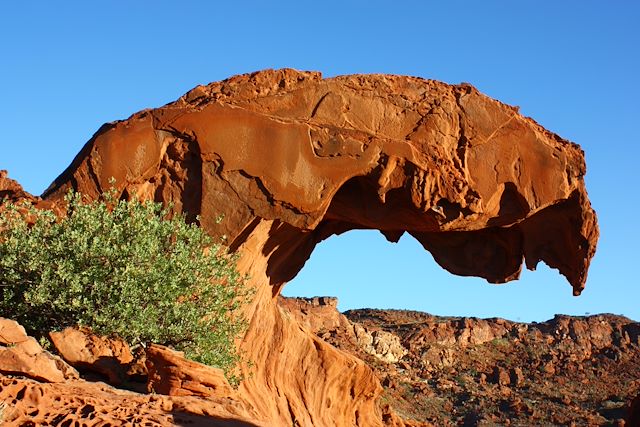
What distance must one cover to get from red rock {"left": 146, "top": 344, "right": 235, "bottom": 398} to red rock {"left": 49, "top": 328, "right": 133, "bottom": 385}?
70 cm

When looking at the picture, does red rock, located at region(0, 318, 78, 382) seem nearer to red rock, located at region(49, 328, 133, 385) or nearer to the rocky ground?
red rock, located at region(49, 328, 133, 385)

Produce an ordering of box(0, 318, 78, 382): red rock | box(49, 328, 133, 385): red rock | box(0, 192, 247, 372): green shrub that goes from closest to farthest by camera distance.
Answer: box(0, 318, 78, 382): red rock < box(49, 328, 133, 385): red rock < box(0, 192, 247, 372): green shrub

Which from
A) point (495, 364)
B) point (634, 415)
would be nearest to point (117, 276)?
point (634, 415)

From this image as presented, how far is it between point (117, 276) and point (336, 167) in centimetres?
466

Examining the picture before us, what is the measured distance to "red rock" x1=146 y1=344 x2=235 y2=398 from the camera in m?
12.7

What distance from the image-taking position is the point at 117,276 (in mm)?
14602

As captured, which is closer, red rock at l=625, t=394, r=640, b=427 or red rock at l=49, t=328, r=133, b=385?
red rock at l=49, t=328, r=133, b=385

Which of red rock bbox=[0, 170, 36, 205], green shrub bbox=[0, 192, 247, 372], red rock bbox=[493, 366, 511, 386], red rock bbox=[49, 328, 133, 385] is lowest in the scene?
red rock bbox=[49, 328, 133, 385]

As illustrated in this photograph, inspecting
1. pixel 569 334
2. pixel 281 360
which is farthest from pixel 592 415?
pixel 281 360

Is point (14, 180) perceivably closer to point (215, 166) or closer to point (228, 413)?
point (215, 166)

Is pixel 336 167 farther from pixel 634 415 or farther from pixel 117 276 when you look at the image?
pixel 634 415

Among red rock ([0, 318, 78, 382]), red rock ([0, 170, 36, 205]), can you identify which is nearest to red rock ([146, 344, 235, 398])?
red rock ([0, 318, 78, 382])

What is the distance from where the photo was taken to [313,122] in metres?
17.6

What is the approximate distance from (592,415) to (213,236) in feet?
82.1
